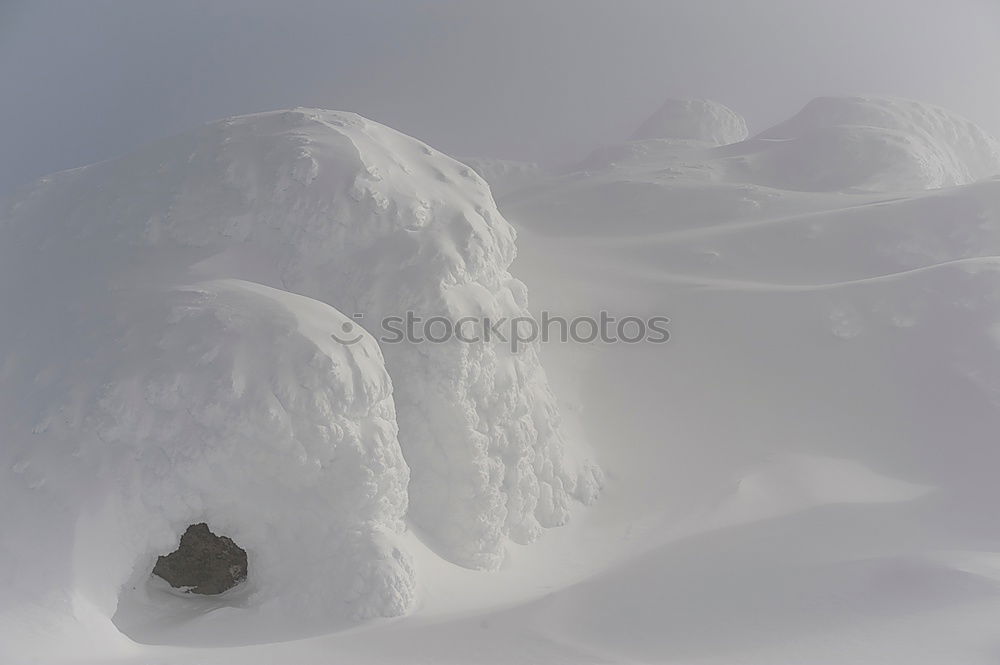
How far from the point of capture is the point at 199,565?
360 inches

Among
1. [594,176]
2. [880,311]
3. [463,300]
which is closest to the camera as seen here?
[463,300]

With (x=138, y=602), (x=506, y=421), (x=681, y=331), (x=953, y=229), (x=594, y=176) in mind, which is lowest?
(x=138, y=602)

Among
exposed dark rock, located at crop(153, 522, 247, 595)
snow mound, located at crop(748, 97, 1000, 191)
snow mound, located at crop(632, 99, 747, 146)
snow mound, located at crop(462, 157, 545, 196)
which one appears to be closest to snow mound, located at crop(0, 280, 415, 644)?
exposed dark rock, located at crop(153, 522, 247, 595)

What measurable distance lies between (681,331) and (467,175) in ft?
19.4

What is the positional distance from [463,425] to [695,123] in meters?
38.6

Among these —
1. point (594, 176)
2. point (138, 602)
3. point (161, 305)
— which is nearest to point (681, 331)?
point (161, 305)

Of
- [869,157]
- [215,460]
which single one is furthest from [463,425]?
[869,157]

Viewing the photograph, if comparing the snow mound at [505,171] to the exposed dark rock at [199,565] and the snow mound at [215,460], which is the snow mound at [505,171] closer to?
the snow mound at [215,460]

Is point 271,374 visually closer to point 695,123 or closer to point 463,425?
point 463,425

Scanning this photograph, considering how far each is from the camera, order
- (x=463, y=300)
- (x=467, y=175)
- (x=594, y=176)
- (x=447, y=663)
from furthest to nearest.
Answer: (x=594, y=176)
(x=467, y=175)
(x=463, y=300)
(x=447, y=663)

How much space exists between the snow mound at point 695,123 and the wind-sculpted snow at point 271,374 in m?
33.7

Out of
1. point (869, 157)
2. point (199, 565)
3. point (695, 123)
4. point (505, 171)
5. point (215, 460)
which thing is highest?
point (695, 123)

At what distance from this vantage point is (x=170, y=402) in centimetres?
880

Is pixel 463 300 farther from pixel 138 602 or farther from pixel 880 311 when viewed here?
pixel 880 311
